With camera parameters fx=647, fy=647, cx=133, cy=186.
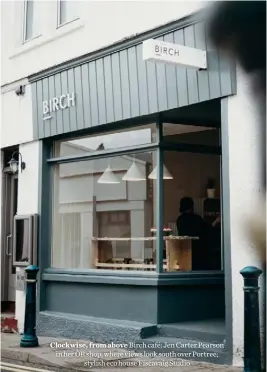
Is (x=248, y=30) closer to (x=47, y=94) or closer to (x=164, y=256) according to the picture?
(x=164, y=256)

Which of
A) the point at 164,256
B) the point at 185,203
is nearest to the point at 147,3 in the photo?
the point at 185,203

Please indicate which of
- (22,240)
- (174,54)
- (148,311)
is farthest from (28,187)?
(174,54)

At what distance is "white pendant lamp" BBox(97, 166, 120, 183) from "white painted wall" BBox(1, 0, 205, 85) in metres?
1.81

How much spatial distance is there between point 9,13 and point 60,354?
Answer: 6.41m

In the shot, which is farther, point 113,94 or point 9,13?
point 9,13

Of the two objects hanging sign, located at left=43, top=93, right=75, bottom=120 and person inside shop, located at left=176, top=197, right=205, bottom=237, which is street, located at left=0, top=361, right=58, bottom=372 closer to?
person inside shop, located at left=176, top=197, right=205, bottom=237

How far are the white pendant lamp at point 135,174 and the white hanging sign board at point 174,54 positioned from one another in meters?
2.12

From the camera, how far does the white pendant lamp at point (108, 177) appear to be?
981 cm

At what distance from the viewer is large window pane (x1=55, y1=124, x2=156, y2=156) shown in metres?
9.14

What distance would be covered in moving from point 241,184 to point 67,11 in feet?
15.5

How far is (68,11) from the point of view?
34.0 feet

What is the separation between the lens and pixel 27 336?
337 inches

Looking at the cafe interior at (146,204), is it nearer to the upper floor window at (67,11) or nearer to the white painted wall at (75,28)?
the white painted wall at (75,28)

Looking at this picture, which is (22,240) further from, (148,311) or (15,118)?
(148,311)
